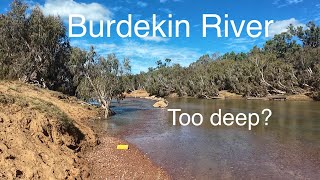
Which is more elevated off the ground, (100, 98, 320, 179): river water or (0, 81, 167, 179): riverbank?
(0, 81, 167, 179): riverbank

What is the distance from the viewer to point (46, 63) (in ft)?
168

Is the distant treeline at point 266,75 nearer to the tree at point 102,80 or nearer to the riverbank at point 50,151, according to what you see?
the tree at point 102,80

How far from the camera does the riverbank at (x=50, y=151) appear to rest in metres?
12.4

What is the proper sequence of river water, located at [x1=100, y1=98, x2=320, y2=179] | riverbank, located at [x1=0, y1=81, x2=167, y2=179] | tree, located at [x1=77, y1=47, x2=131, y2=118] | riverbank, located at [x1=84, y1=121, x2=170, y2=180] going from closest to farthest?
riverbank, located at [x1=0, y1=81, x2=167, y2=179] → riverbank, located at [x1=84, y1=121, x2=170, y2=180] → river water, located at [x1=100, y1=98, x2=320, y2=179] → tree, located at [x1=77, y1=47, x2=131, y2=118]

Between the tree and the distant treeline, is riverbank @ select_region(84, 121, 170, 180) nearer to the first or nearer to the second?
the tree

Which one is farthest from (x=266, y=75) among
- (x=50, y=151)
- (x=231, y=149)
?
(x=50, y=151)

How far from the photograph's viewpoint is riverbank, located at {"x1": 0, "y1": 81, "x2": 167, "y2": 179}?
1235 centimetres

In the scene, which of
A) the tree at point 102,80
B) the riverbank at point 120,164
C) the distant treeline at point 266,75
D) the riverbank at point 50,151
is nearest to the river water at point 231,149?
the riverbank at point 120,164

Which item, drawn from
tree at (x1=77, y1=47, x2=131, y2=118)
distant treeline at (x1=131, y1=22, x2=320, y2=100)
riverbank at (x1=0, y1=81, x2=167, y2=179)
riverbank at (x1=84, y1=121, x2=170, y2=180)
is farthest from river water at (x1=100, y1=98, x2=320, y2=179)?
distant treeline at (x1=131, y1=22, x2=320, y2=100)

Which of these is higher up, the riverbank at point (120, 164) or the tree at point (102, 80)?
the tree at point (102, 80)

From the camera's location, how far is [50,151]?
1438 centimetres

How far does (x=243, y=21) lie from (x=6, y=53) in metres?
37.9

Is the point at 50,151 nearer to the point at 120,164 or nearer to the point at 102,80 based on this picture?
the point at 120,164

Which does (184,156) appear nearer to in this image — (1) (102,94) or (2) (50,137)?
(2) (50,137)
